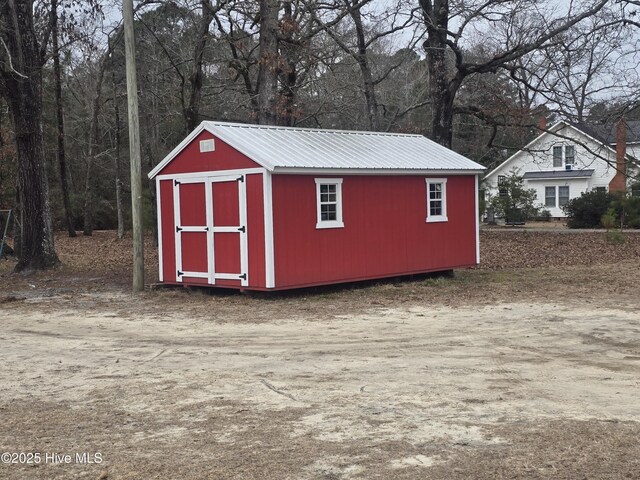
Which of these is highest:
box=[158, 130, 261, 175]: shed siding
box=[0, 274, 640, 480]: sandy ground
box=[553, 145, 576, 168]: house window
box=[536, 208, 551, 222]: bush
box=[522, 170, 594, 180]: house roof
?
box=[553, 145, 576, 168]: house window

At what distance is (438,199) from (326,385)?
33.4 feet

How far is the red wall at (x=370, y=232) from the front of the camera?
14.0 metres

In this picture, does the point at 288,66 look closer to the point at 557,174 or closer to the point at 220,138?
the point at 220,138

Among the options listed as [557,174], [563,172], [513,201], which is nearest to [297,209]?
[513,201]

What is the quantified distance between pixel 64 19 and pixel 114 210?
23.3 m

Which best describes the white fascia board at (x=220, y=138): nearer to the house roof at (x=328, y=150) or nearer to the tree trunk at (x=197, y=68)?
the house roof at (x=328, y=150)

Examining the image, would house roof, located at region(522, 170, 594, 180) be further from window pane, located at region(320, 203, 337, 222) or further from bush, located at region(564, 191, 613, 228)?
window pane, located at region(320, 203, 337, 222)

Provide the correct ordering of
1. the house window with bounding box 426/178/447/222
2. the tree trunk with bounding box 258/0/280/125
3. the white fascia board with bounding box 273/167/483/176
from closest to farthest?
the white fascia board with bounding box 273/167/483/176
the house window with bounding box 426/178/447/222
the tree trunk with bounding box 258/0/280/125

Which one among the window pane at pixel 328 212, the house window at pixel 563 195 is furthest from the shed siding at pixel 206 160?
the house window at pixel 563 195

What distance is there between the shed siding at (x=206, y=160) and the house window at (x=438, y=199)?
15.1 feet

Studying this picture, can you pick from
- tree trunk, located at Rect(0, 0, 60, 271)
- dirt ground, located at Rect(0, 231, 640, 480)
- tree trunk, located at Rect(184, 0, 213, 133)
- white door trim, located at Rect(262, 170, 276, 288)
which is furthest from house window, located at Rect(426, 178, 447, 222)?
tree trunk, located at Rect(0, 0, 60, 271)

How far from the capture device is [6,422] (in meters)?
6.22

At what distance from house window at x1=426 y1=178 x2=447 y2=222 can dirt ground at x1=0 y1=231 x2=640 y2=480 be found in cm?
266

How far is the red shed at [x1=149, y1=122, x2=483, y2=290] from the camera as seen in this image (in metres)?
13.9
